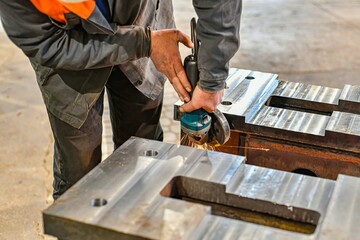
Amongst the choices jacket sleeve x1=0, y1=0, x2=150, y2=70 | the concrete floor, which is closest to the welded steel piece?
jacket sleeve x1=0, y1=0, x2=150, y2=70

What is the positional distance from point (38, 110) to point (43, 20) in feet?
5.58

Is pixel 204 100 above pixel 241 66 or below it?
above

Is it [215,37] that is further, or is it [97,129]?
[97,129]

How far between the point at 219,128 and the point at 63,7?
15.4 inches

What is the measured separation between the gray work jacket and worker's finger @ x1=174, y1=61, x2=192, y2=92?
2.1 inches

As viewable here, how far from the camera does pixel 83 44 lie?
3.53 ft

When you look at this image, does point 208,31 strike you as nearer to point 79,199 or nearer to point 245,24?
point 79,199

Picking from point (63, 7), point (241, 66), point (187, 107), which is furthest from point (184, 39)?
point (241, 66)

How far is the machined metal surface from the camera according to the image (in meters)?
1.04

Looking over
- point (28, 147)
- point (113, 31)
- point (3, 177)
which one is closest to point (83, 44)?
point (113, 31)

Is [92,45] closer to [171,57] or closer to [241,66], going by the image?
[171,57]

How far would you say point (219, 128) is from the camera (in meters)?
1.05

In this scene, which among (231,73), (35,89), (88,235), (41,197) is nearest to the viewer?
(88,235)

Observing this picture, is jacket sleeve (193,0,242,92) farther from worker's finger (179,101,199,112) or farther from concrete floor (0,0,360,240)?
concrete floor (0,0,360,240)
